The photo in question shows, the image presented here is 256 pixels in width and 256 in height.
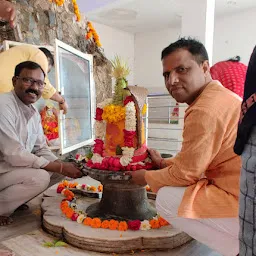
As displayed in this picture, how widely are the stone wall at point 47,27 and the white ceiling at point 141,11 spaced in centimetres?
84

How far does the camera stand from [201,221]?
5.38 ft

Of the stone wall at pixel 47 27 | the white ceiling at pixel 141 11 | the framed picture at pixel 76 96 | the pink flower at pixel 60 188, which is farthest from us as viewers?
the white ceiling at pixel 141 11

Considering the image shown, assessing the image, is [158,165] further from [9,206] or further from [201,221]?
[9,206]

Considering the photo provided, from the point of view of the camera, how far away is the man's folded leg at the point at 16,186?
7.79ft

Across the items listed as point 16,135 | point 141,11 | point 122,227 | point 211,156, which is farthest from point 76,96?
point 211,156

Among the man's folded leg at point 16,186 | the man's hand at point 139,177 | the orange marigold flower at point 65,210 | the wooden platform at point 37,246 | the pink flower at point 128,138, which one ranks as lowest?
the wooden platform at point 37,246

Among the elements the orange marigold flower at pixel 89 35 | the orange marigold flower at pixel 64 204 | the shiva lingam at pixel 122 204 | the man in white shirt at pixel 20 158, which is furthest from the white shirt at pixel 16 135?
the orange marigold flower at pixel 89 35

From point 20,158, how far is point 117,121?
86cm

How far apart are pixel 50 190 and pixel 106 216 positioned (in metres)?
0.97

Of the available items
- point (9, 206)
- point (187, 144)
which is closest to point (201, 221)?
point (187, 144)

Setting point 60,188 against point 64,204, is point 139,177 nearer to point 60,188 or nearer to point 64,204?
point 64,204

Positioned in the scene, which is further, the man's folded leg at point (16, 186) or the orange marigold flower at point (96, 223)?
the man's folded leg at point (16, 186)

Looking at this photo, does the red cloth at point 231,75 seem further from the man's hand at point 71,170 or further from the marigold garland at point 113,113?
the man's hand at point 71,170

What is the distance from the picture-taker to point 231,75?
95.4 inches
